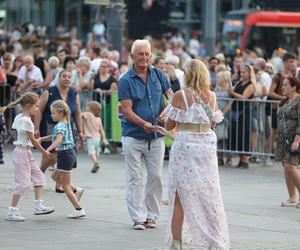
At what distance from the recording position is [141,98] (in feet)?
40.8

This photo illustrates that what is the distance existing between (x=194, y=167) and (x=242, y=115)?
9215mm

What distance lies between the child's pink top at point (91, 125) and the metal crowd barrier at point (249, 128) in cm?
245

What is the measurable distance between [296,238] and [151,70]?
7.70ft

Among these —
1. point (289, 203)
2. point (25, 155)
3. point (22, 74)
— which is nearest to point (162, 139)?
point (25, 155)

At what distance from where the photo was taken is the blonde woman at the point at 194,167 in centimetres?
1079

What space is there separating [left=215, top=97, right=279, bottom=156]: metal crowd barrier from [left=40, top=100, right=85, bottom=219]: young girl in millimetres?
6802

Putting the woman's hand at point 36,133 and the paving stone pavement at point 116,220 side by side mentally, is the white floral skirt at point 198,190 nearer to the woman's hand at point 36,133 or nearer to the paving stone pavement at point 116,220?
the paving stone pavement at point 116,220

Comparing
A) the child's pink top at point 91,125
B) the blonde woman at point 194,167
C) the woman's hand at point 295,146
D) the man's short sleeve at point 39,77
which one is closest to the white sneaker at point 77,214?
the blonde woman at point 194,167

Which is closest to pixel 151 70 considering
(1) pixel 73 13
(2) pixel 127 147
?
(2) pixel 127 147

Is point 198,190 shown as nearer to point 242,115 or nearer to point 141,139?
point 141,139

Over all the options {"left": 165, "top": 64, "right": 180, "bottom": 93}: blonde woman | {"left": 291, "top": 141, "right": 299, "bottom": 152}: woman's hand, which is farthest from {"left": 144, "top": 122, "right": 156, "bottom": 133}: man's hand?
{"left": 165, "top": 64, "right": 180, "bottom": 93}: blonde woman

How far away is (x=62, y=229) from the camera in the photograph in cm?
1222

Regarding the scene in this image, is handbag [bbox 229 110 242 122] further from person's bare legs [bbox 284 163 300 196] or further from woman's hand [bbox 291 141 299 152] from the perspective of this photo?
woman's hand [bbox 291 141 299 152]

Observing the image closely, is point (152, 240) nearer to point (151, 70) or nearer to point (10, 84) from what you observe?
point (151, 70)
